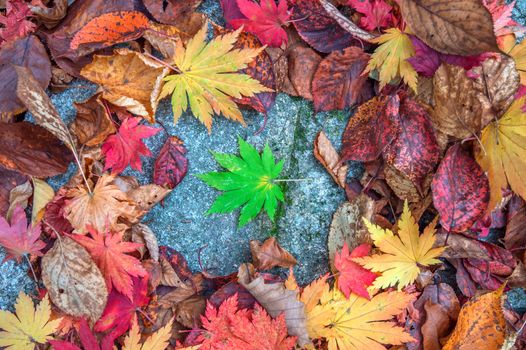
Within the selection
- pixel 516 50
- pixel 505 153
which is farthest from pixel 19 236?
pixel 516 50

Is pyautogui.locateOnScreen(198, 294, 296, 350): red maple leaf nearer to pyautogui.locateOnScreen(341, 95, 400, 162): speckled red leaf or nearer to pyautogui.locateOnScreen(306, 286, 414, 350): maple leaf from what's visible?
pyautogui.locateOnScreen(306, 286, 414, 350): maple leaf

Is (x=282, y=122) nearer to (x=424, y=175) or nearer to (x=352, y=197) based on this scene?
(x=352, y=197)

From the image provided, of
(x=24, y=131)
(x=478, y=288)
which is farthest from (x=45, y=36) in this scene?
(x=478, y=288)

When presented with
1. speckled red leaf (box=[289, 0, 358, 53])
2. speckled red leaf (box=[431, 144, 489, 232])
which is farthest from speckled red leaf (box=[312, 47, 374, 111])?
speckled red leaf (box=[431, 144, 489, 232])

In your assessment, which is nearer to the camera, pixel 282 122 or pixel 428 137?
pixel 428 137

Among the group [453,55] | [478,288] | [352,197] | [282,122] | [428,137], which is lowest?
[478,288]

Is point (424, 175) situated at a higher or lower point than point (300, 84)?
lower

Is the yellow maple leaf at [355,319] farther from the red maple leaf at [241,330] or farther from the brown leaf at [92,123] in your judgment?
the brown leaf at [92,123]
